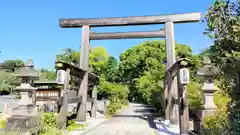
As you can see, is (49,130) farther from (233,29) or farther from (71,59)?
(71,59)

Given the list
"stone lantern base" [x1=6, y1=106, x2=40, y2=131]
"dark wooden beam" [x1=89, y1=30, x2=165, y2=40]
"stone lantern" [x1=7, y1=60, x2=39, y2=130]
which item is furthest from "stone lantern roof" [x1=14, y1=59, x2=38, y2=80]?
"dark wooden beam" [x1=89, y1=30, x2=165, y2=40]

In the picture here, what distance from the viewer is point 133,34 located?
29.6ft

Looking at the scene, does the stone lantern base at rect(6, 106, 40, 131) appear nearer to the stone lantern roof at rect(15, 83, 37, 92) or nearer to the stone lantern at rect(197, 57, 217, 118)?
the stone lantern roof at rect(15, 83, 37, 92)

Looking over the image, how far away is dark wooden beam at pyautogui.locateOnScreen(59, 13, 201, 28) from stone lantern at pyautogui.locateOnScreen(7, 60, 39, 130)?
3.41 meters

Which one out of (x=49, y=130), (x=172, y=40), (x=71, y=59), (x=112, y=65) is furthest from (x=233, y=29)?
(x=112, y=65)

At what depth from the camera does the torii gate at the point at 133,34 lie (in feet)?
27.3

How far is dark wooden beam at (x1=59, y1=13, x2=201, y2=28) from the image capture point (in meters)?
8.46

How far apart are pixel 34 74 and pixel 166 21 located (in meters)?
5.50

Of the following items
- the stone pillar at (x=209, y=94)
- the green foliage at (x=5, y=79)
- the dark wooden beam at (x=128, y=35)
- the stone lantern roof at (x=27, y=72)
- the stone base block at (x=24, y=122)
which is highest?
the dark wooden beam at (x=128, y=35)

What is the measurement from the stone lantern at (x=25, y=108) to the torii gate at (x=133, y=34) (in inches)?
113

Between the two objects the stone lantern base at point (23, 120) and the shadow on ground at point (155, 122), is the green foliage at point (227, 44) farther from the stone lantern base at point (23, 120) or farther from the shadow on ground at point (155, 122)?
the stone lantern base at point (23, 120)

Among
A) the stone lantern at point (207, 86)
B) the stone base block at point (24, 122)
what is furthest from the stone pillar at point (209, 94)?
the stone base block at point (24, 122)

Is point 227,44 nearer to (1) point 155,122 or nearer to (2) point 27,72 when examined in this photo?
(2) point 27,72

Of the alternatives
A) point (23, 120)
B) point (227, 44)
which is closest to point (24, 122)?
point (23, 120)
